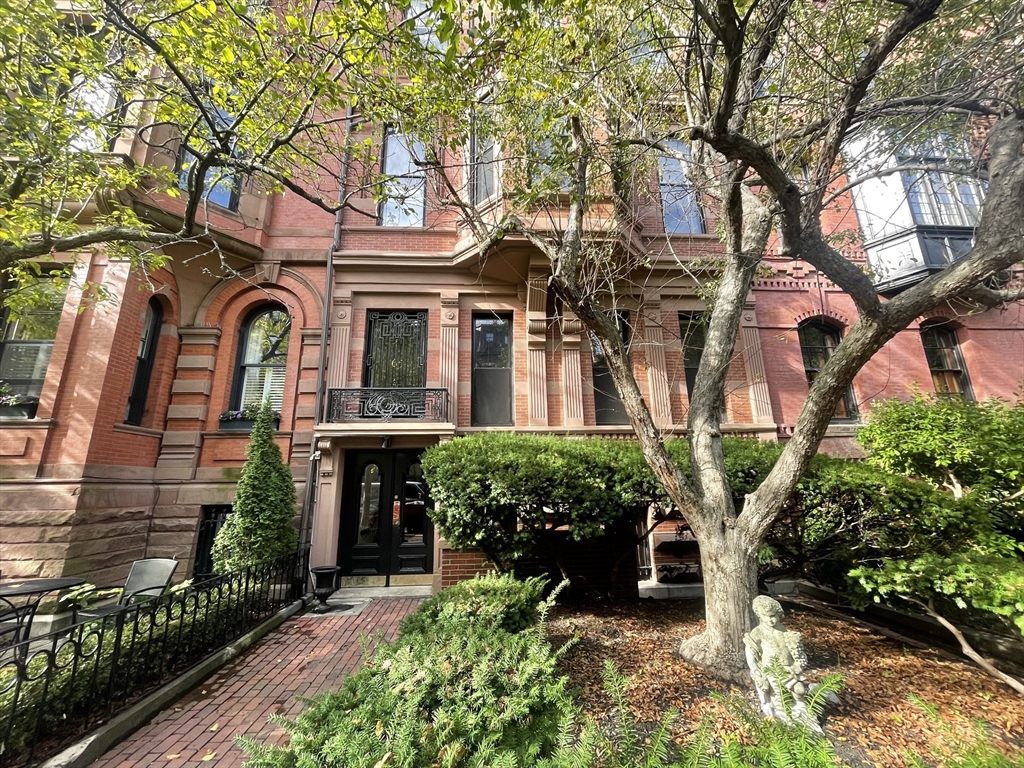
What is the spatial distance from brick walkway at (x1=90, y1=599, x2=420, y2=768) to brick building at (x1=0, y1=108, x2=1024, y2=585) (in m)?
2.38

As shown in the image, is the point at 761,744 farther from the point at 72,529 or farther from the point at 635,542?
the point at 72,529

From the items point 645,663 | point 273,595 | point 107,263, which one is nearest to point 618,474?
point 645,663

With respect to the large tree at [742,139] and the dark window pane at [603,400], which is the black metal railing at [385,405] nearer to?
the dark window pane at [603,400]

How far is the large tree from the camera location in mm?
3742

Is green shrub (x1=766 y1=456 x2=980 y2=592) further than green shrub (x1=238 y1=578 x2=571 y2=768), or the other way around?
green shrub (x1=766 y1=456 x2=980 y2=592)

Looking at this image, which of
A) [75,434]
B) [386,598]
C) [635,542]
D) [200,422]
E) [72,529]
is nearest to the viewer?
[635,542]

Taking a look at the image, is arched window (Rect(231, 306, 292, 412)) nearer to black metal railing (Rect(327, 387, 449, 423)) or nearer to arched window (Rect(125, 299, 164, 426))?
black metal railing (Rect(327, 387, 449, 423))

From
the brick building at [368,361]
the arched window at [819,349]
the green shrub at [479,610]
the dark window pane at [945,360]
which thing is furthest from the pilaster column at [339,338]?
the dark window pane at [945,360]

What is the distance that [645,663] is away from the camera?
4250 millimetres

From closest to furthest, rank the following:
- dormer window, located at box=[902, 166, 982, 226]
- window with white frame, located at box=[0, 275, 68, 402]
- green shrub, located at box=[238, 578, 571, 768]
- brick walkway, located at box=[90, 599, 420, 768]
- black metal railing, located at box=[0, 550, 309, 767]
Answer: green shrub, located at box=[238, 578, 571, 768] < black metal railing, located at box=[0, 550, 309, 767] < brick walkway, located at box=[90, 599, 420, 768] < window with white frame, located at box=[0, 275, 68, 402] < dormer window, located at box=[902, 166, 982, 226]

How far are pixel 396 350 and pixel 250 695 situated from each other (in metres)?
6.72

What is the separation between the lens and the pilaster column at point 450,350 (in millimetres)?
9266

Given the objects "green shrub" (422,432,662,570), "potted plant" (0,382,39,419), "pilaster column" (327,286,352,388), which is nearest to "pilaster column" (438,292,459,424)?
"pilaster column" (327,286,352,388)

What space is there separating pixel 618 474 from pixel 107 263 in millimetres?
10211
